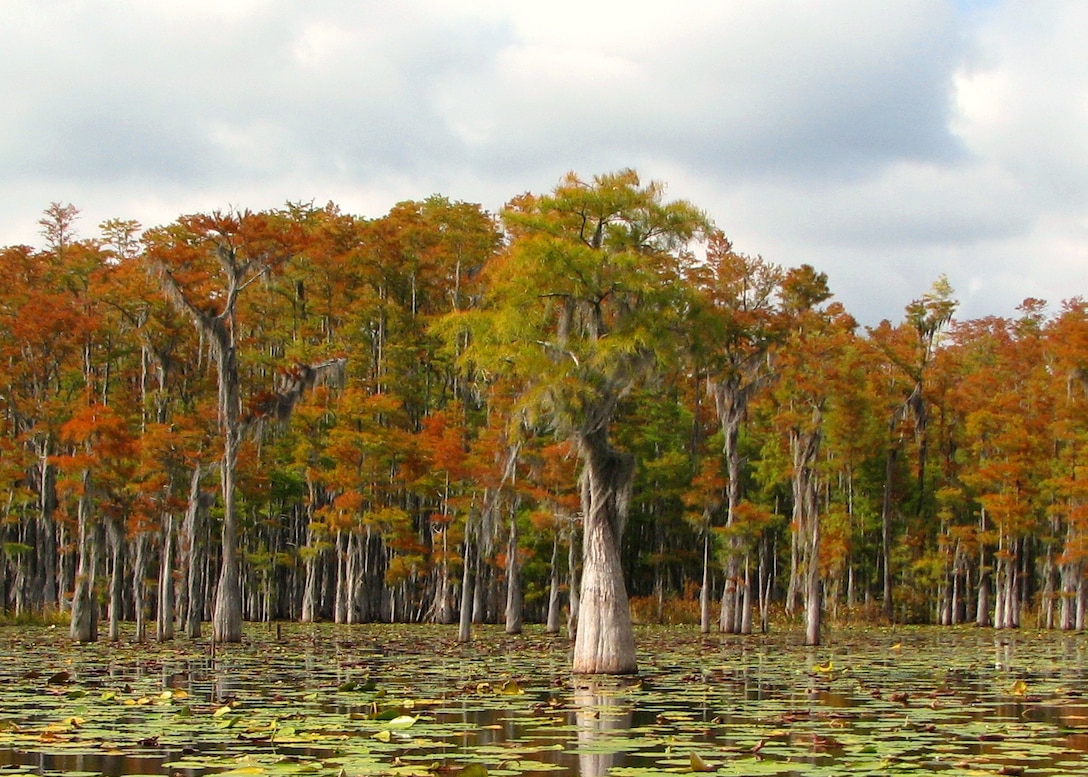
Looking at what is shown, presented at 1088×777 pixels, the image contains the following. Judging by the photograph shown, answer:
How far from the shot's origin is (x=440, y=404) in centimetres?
6556

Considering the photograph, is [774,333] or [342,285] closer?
[774,333]

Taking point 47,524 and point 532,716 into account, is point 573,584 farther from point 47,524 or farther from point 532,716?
point 532,716

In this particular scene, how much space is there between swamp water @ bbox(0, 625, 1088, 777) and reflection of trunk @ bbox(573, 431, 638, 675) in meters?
0.77

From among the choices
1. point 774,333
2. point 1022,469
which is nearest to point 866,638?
point 774,333

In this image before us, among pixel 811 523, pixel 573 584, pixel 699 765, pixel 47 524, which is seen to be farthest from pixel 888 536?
pixel 699 765

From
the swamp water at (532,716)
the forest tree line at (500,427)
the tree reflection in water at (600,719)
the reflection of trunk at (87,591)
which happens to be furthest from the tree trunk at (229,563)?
the tree reflection in water at (600,719)

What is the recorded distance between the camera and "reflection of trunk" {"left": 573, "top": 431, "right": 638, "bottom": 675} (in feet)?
72.1

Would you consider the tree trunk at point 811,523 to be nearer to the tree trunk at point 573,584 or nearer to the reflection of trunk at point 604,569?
the tree trunk at point 573,584

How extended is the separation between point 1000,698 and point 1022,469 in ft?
124

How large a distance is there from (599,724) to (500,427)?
102ft

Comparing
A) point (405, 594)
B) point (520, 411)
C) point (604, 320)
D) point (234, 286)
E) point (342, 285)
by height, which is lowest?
point (405, 594)

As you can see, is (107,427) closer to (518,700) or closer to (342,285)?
(518,700)

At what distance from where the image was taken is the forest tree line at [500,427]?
2434 centimetres

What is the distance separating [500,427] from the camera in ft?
146
